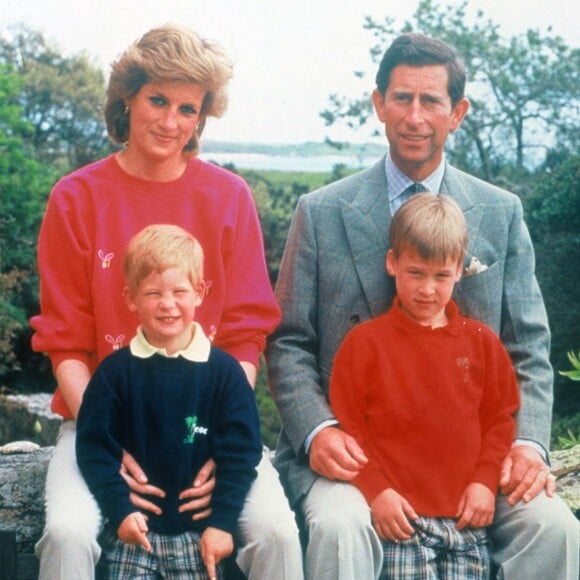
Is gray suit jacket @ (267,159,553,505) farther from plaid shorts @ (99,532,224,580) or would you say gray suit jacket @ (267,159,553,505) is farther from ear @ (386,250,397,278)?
Result: plaid shorts @ (99,532,224,580)

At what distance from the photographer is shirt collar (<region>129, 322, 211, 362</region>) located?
3.28 m

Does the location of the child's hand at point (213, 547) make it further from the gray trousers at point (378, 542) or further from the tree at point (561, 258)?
the tree at point (561, 258)

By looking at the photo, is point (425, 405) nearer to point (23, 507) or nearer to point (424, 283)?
point (424, 283)

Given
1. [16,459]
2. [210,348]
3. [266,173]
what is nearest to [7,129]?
[266,173]

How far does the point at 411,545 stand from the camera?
3.35 metres

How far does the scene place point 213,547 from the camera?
3170mm

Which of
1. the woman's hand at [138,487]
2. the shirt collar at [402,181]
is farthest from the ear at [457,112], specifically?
the woman's hand at [138,487]

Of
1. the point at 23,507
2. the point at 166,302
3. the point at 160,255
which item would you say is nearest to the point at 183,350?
the point at 166,302

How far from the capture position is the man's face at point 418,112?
3.74 meters

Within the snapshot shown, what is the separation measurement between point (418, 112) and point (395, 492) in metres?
1.20

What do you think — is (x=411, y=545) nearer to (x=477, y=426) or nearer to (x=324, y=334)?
(x=477, y=426)

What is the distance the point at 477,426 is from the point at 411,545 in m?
Answer: 0.40

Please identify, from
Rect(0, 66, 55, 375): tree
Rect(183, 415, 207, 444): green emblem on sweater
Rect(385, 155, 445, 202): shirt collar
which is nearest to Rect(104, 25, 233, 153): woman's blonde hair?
Rect(385, 155, 445, 202): shirt collar

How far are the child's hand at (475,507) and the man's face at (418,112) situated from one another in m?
1.09
